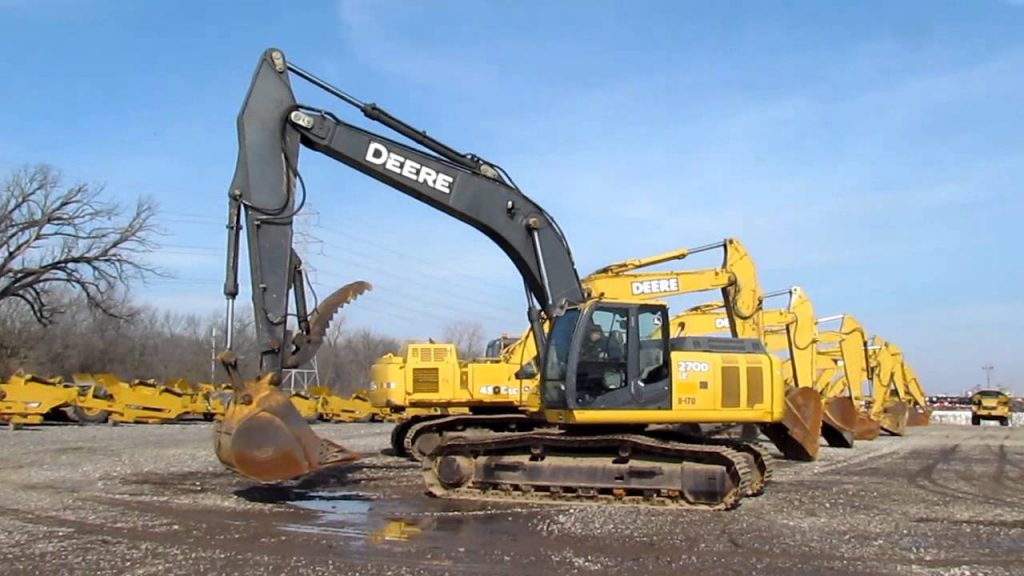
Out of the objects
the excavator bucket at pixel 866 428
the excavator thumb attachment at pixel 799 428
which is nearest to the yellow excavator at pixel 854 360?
the excavator bucket at pixel 866 428

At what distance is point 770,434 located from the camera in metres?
14.3

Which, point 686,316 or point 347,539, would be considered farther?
point 686,316

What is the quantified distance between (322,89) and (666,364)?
5.57 m

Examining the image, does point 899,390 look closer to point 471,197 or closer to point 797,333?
point 797,333

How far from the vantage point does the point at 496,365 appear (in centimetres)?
1798

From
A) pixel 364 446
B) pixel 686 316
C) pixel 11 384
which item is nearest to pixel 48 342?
pixel 11 384

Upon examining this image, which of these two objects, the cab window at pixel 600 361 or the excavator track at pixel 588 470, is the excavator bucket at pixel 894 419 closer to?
the excavator track at pixel 588 470

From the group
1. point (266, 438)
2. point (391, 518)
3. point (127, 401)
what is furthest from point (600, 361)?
point (127, 401)

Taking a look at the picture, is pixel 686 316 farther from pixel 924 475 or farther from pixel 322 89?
pixel 322 89

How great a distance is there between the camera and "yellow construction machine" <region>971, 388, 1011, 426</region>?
5228cm

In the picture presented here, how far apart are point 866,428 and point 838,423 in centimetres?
866

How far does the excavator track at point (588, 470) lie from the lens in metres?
11.7

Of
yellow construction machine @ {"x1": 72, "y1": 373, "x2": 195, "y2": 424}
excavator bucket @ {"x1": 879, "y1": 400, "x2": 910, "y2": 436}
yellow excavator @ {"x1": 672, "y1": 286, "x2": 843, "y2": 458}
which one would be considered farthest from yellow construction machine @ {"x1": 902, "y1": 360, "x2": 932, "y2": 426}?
yellow construction machine @ {"x1": 72, "y1": 373, "x2": 195, "y2": 424}

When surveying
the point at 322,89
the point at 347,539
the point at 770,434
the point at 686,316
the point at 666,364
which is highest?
the point at 322,89
